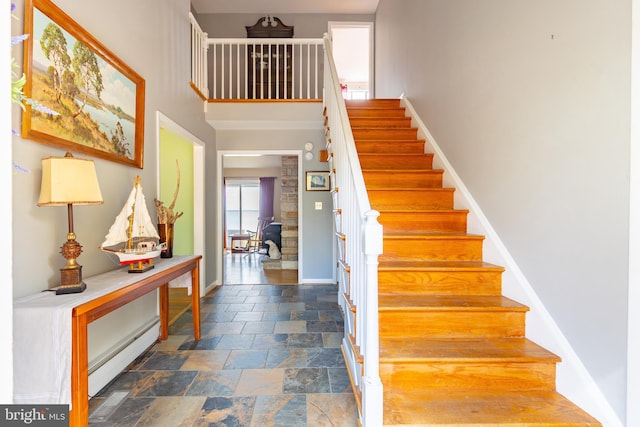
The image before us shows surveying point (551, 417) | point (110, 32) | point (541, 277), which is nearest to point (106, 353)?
point (110, 32)

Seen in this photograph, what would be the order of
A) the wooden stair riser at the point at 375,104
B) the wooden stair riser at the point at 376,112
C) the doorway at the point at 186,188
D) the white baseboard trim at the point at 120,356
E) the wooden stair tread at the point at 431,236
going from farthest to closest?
the wooden stair riser at the point at 375,104
the doorway at the point at 186,188
the wooden stair riser at the point at 376,112
the wooden stair tread at the point at 431,236
the white baseboard trim at the point at 120,356

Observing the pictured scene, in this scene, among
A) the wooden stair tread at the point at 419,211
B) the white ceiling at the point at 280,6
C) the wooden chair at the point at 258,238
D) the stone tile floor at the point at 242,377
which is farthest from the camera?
the wooden chair at the point at 258,238

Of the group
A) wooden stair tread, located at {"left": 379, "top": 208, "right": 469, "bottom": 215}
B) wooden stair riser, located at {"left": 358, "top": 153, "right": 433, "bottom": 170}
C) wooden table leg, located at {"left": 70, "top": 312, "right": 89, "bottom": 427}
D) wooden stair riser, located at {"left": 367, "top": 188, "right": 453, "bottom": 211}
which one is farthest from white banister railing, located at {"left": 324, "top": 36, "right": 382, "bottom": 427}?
wooden table leg, located at {"left": 70, "top": 312, "right": 89, "bottom": 427}

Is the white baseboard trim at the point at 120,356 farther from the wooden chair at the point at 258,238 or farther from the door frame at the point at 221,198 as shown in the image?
the wooden chair at the point at 258,238

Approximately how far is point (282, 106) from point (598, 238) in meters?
3.58

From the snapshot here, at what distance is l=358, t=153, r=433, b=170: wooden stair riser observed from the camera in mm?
2965

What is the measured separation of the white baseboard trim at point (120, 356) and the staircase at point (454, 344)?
68.9 inches

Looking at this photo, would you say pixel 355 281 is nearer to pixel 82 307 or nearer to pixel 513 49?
pixel 82 307

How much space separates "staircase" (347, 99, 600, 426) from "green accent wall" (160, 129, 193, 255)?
300cm

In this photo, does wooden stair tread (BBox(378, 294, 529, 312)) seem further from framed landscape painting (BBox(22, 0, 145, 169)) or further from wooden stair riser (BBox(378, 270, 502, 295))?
framed landscape painting (BBox(22, 0, 145, 169))

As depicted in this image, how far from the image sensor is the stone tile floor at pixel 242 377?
5.22 feet

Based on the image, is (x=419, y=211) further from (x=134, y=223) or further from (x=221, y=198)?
(x=221, y=198)

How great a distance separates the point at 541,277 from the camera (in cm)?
161

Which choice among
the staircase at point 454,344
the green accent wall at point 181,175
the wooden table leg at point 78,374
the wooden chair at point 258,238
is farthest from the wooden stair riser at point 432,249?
the wooden chair at point 258,238
